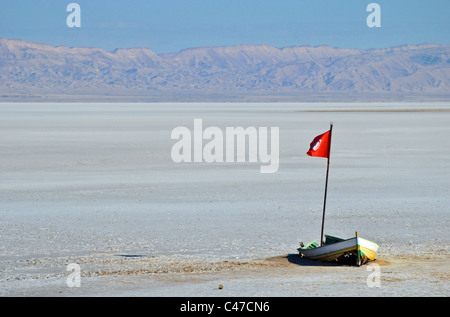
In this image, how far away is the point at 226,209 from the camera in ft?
43.1

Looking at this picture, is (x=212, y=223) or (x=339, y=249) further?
(x=212, y=223)

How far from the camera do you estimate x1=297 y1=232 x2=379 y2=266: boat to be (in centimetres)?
885
